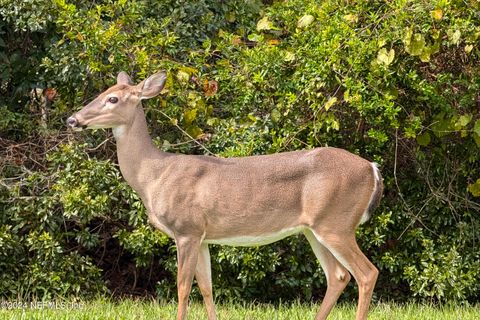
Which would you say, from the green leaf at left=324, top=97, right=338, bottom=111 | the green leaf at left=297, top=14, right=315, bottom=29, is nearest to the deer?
the green leaf at left=324, top=97, right=338, bottom=111

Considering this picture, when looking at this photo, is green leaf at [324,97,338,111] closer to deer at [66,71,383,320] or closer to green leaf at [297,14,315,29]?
green leaf at [297,14,315,29]

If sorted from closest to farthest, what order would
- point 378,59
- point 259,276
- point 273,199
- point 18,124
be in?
point 273,199, point 378,59, point 259,276, point 18,124

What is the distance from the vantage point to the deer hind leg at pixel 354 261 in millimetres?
7441

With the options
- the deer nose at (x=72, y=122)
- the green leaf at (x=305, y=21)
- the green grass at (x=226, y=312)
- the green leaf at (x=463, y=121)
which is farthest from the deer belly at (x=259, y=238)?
the green leaf at (x=305, y=21)

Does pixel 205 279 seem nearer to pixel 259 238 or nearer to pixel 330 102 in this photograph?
pixel 259 238

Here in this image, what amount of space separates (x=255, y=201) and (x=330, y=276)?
74 centimetres

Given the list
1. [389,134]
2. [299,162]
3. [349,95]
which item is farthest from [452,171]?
[299,162]

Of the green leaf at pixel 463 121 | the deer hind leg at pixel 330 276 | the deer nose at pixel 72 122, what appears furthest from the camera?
the green leaf at pixel 463 121

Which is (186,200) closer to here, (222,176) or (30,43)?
(222,176)

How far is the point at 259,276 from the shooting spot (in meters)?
9.82

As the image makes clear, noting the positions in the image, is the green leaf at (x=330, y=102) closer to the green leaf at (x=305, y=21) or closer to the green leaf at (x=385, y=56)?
the green leaf at (x=385, y=56)

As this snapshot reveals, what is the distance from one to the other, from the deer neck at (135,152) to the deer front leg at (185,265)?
0.52 m

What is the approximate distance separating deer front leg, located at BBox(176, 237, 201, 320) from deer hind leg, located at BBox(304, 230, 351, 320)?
0.79 metres

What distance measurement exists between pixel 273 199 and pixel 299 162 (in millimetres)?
306
